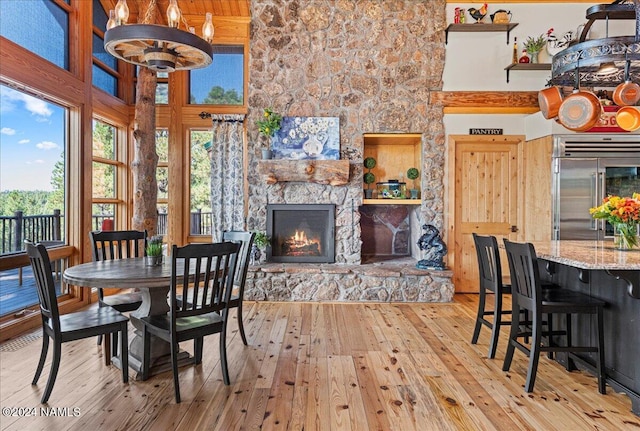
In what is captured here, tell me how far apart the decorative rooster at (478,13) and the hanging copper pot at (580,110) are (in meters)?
2.71

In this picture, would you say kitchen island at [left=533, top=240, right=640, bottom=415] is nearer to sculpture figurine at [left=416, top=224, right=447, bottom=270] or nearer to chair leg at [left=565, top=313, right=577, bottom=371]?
chair leg at [left=565, top=313, right=577, bottom=371]

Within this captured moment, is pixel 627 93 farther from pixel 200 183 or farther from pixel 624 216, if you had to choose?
pixel 200 183

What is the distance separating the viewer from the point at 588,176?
481 cm

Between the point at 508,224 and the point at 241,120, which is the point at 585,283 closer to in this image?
the point at 508,224

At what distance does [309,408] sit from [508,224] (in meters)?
4.24

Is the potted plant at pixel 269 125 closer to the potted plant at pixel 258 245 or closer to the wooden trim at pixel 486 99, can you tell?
the potted plant at pixel 258 245

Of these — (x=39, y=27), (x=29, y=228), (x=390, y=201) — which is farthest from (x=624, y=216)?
(x=39, y=27)

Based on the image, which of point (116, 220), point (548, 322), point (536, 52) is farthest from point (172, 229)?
point (536, 52)

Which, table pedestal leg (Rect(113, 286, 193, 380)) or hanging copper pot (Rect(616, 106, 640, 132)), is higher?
hanging copper pot (Rect(616, 106, 640, 132))

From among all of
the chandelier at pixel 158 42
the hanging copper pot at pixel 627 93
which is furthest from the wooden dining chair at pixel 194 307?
the hanging copper pot at pixel 627 93

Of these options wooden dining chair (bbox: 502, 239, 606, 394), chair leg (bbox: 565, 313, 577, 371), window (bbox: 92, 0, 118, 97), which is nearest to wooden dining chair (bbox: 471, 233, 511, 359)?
wooden dining chair (bbox: 502, 239, 606, 394)

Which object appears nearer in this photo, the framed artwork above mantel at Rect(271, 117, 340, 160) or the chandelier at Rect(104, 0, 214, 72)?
the chandelier at Rect(104, 0, 214, 72)

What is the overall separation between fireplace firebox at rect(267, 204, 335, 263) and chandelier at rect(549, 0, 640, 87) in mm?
3206

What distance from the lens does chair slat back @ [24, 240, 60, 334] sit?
7.79 feet
